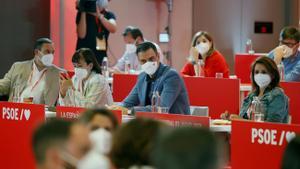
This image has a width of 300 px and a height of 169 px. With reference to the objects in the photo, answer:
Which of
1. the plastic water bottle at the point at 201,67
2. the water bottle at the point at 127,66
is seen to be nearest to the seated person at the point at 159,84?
the plastic water bottle at the point at 201,67

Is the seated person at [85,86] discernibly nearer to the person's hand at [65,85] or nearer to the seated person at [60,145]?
the person's hand at [65,85]

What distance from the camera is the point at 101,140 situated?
3.47 m

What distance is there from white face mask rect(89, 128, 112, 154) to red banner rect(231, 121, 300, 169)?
242 cm

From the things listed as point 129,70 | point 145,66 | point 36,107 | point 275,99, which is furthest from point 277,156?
point 129,70

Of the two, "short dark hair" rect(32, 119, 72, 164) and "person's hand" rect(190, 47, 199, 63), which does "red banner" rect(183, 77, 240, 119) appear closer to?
"person's hand" rect(190, 47, 199, 63)

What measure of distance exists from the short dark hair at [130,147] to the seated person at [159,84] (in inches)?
204

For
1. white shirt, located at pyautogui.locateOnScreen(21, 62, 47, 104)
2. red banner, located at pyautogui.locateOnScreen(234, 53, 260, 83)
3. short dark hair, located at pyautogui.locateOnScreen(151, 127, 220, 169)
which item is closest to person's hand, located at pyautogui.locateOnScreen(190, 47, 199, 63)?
red banner, located at pyautogui.locateOnScreen(234, 53, 260, 83)

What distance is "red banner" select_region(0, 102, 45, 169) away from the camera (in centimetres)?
730

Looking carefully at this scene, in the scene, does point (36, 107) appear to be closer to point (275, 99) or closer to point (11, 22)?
point (275, 99)

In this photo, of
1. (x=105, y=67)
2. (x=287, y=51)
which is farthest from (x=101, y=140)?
(x=105, y=67)

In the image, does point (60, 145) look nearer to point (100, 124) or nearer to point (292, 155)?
point (100, 124)

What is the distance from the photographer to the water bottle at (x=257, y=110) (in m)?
7.31

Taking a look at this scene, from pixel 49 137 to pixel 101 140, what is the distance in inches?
18.8

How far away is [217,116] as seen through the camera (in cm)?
917
